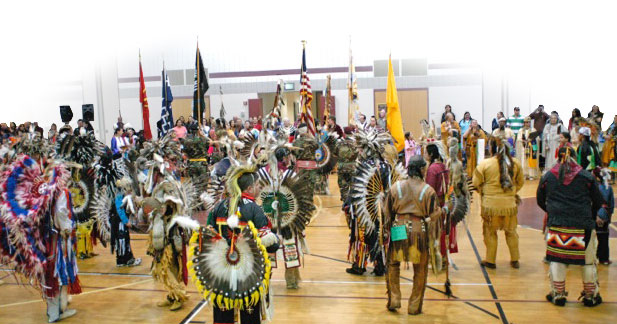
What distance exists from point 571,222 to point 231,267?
9.33ft

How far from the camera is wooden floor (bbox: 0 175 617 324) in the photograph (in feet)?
14.0

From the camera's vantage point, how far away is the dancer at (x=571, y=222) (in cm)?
423

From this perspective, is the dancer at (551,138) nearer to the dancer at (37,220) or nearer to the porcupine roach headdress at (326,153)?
the porcupine roach headdress at (326,153)

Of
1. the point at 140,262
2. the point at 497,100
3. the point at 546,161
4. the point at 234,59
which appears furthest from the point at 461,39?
the point at 140,262

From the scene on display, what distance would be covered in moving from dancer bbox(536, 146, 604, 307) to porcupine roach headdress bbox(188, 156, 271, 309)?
2.59m

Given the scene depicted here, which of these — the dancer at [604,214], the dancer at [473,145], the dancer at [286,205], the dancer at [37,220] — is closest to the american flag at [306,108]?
the dancer at [473,145]

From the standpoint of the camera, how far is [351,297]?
4.74m

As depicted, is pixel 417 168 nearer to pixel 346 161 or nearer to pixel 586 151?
pixel 586 151

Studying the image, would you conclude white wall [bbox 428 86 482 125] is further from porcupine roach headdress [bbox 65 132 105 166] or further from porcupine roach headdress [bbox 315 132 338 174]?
porcupine roach headdress [bbox 65 132 105 166]

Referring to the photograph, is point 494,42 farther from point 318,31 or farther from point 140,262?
point 140,262

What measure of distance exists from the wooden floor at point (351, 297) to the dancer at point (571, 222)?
8.5 inches

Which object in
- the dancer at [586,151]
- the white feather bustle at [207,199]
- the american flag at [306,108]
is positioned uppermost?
the american flag at [306,108]

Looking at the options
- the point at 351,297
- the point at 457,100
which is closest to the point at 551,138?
the point at 457,100

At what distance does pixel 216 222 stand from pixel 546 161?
9278mm
